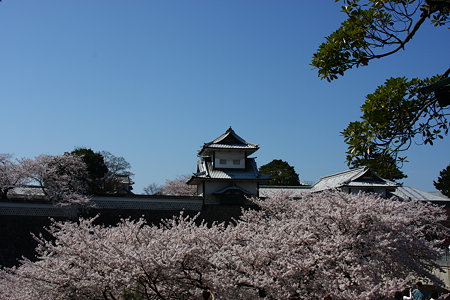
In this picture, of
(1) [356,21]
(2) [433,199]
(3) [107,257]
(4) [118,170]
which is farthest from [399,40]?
(4) [118,170]

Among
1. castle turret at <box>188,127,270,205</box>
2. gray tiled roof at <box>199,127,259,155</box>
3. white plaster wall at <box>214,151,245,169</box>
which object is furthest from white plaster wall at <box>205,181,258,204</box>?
gray tiled roof at <box>199,127,259,155</box>

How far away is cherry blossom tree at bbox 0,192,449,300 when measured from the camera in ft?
22.2

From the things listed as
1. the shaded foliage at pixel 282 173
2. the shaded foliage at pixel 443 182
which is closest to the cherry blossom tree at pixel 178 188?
the shaded foliage at pixel 282 173

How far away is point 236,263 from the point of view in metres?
6.96

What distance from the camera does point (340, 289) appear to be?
698 centimetres

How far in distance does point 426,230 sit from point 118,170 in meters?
33.5

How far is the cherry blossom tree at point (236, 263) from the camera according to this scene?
Answer: 6.78 metres

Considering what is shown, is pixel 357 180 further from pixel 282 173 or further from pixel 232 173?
pixel 282 173

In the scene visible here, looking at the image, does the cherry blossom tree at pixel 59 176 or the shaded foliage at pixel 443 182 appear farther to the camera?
the shaded foliage at pixel 443 182

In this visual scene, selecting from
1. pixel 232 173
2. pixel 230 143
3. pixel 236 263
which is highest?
pixel 230 143

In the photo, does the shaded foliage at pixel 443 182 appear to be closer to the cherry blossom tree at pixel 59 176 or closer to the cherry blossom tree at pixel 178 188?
the cherry blossom tree at pixel 178 188

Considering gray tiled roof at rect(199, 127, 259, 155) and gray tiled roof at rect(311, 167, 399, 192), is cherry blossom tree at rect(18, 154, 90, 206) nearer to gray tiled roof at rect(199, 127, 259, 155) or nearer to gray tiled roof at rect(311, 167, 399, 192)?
gray tiled roof at rect(199, 127, 259, 155)

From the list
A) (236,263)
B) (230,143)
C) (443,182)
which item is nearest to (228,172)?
(230,143)

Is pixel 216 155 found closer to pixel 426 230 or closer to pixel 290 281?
pixel 426 230
